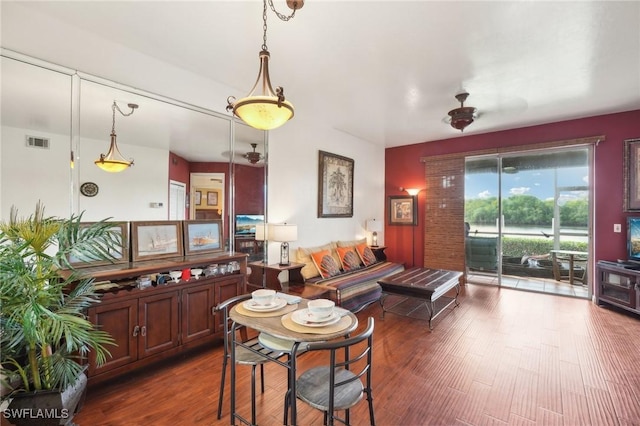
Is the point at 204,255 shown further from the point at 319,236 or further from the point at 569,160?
the point at 569,160

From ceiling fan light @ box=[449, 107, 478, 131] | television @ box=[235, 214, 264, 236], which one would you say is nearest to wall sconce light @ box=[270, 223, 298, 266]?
television @ box=[235, 214, 264, 236]

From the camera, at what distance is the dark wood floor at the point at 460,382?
193 cm

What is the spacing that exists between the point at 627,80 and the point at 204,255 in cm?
511

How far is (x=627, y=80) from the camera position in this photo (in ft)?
10.7

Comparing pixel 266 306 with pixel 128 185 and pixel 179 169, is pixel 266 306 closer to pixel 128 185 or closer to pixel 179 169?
pixel 128 185

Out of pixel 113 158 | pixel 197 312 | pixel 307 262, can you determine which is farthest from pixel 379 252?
pixel 113 158

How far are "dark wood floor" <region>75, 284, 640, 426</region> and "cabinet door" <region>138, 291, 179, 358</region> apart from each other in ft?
0.83

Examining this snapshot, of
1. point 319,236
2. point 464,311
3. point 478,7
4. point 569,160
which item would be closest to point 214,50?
point 478,7

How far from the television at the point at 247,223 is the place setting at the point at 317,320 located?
80.1 inches

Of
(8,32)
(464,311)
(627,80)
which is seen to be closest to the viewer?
(8,32)

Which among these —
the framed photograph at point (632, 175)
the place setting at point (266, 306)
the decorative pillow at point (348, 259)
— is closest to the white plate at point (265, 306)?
the place setting at point (266, 306)

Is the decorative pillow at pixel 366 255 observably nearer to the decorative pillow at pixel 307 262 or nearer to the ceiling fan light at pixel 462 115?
the decorative pillow at pixel 307 262

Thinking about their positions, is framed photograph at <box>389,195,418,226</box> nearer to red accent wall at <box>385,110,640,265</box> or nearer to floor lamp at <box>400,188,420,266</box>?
floor lamp at <box>400,188,420,266</box>

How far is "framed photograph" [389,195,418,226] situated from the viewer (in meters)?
6.16
